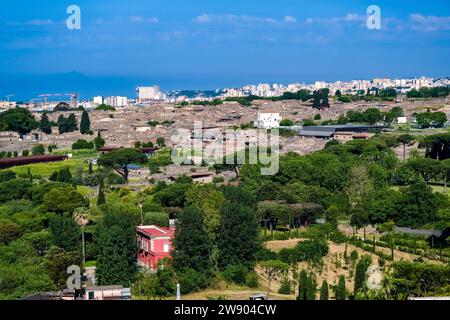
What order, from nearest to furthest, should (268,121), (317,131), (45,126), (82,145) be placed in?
(82,145), (317,131), (268,121), (45,126)

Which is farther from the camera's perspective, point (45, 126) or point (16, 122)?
point (45, 126)

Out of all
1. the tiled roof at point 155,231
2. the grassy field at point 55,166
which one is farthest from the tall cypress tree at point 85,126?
the tiled roof at point 155,231

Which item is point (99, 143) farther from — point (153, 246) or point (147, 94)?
point (147, 94)

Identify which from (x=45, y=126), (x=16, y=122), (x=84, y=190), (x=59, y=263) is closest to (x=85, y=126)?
(x=45, y=126)

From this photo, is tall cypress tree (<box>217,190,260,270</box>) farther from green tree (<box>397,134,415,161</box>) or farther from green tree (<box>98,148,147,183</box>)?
green tree (<box>397,134,415,161</box>)
